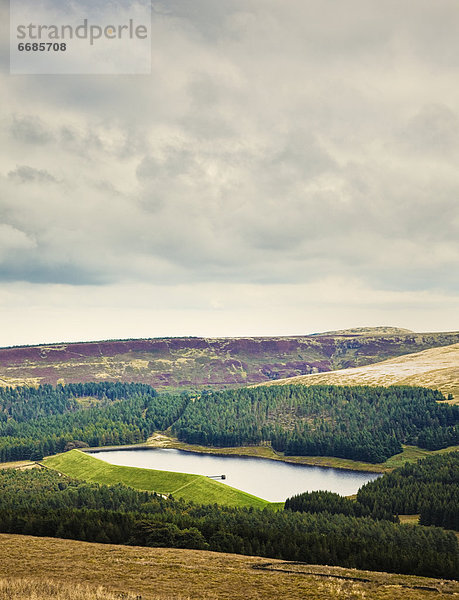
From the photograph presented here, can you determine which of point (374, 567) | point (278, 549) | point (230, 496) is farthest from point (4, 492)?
point (374, 567)

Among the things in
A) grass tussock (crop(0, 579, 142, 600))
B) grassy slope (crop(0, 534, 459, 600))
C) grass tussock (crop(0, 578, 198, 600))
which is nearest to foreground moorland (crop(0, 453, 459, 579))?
grassy slope (crop(0, 534, 459, 600))

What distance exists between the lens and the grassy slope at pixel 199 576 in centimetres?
4834

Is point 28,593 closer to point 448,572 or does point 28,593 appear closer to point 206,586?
point 206,586

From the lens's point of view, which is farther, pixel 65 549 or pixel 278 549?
pixel 278 549

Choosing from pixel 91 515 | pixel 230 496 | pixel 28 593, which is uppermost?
pixel 28 593

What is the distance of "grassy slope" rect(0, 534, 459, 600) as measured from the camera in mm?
48344

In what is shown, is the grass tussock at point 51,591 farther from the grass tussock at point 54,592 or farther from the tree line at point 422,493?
the tree line at point 422,493

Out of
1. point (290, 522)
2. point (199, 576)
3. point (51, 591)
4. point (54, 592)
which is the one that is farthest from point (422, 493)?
point (54, 592)

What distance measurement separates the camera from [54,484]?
197 m

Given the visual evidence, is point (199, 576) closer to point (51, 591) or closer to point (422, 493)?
point (51, 591)

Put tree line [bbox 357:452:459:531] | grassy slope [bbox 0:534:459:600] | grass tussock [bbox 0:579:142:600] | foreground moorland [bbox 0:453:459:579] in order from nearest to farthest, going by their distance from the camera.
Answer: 1. grass tussock [bbox 0:579:142:600]
2. grassy slope [bbox 0:534:459:600]
3. foreground moorland [bbox 0:453:459:579]
4. tree line [bbox 357:452:459:531]

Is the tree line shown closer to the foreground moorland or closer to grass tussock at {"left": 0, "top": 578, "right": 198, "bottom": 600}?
the foreground moorland

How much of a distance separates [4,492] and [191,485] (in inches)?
2454

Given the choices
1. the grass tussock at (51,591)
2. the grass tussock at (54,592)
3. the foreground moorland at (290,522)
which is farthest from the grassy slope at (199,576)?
the foreground moorland at (290,522)
